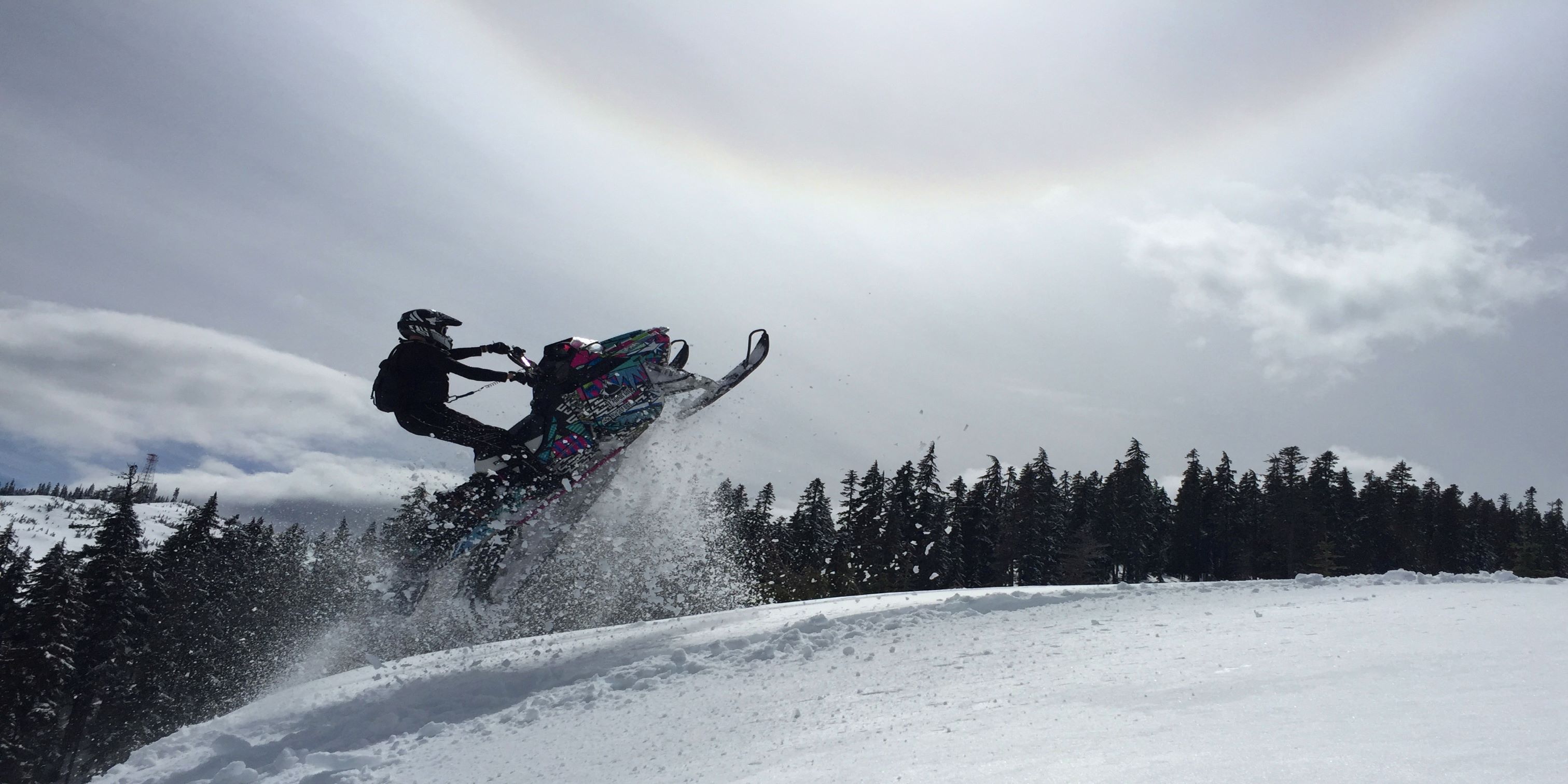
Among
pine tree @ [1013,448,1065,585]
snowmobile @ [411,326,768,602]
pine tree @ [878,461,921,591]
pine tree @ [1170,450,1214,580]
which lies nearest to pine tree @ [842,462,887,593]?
pine tree @ [878,461,921,591]

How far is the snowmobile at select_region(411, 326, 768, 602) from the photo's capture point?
39.7 feet

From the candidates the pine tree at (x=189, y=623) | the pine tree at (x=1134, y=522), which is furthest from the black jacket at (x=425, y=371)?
the pine tree at (x=1134, y=522)

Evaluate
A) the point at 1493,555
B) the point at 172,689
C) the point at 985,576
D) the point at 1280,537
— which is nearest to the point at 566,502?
the point at 172,689

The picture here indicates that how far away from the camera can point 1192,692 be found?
4621 mm

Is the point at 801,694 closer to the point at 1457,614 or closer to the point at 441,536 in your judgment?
the point at 1457,614

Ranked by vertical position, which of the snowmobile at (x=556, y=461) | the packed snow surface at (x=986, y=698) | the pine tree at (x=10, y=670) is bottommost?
the pine tree at (x=10, y=670)

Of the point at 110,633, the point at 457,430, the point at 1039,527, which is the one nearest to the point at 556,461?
the point at 457,430

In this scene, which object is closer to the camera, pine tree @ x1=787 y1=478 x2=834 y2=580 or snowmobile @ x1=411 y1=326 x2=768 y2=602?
snowmobile @ x1=411 y1=326 x2=768 y2=602

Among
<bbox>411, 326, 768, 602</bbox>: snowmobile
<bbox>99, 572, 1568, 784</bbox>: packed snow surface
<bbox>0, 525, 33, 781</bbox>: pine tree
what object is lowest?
<bbox>0, 525, 33, 781</bbox>: pine tree

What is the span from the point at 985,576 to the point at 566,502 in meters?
40.7

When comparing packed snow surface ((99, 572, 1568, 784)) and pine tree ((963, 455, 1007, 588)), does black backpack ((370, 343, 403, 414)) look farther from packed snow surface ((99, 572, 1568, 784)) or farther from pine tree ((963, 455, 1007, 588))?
pine tree ((963, 455, 1007, 588))

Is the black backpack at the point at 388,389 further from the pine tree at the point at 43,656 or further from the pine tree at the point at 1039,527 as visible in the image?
the pine tree at the point at 1039,527

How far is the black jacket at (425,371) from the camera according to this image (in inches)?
402

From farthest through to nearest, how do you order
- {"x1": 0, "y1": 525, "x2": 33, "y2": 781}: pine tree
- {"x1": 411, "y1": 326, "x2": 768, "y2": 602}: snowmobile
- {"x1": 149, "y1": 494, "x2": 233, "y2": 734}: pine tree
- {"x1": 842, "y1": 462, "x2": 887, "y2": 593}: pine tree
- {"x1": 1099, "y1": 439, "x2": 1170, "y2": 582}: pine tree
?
1. {"x1": 1099, "y1": 439, "x2": 1170, "y2": 582}: pine tree
2. {"x1": 842, "y1": 462, "x2": 887, "y2": 593}: pine tree
3. {"x1": 149, "y1": 494, "x2": 233, "y2": 734}: pine tree
4. {"x1": 0, "y1": 525, "x2": 33, "y2": 781}: pine tree
5. {"x1": 411, "y1": 326, "x2": 768, "y2": 602}: snowmobile
